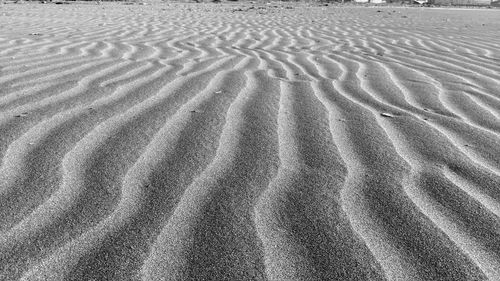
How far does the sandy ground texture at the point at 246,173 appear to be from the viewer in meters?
1.34

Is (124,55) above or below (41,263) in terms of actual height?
below

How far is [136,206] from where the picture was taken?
63.6 inches

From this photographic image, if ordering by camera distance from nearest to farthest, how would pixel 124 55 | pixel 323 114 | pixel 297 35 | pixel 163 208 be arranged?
pixel 163 208 → pixel 323 114 → pixel 124 55 → pixel 297 35

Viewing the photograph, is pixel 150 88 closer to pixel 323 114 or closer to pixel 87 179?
pixel 323 114

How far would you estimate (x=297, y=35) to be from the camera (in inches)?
276

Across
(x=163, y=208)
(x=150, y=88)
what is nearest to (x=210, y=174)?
(x=163, y=208)

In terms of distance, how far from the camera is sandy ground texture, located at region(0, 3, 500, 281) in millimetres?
1340

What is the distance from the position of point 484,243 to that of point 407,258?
0.84ft

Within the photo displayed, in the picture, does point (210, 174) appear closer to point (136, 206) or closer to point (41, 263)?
point (136, 206)

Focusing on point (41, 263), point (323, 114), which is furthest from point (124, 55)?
point (41, 263)

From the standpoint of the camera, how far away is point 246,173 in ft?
6.13

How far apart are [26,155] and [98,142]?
29cm

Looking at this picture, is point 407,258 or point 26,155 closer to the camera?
point 407,258

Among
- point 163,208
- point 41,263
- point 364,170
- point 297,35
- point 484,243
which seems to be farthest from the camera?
point 297,35
